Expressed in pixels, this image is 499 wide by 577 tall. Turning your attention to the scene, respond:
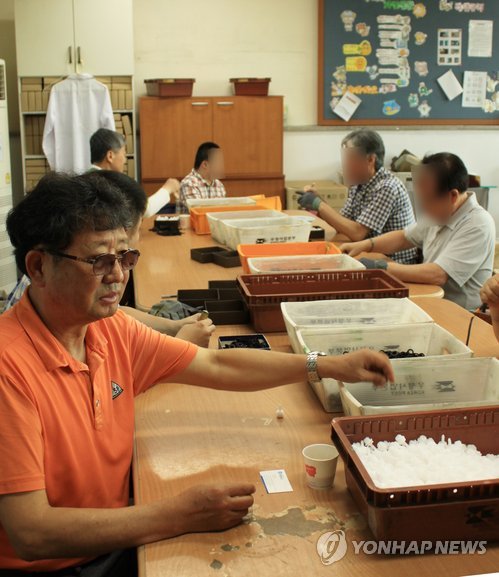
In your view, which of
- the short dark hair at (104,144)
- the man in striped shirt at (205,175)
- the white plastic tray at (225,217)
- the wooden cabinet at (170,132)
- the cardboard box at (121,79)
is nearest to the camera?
the white plastic tray at (225,217)

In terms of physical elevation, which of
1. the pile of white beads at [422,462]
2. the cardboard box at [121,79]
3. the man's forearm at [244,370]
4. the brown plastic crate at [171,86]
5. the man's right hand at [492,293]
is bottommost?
the pile of white beads at [422,462]

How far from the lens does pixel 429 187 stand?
320 centimetres

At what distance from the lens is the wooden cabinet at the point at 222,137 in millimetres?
6676

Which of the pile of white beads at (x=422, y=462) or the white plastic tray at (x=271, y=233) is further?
the white plastic tray at (x=271, y=233)

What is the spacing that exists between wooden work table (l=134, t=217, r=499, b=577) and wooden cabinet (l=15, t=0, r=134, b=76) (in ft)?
15.6

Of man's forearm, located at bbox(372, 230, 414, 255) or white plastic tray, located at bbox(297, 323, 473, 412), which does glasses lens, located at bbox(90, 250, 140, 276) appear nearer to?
white plastic tray, located at bbox(297, 323, 473, 412)

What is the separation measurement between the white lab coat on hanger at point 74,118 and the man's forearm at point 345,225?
277 cm

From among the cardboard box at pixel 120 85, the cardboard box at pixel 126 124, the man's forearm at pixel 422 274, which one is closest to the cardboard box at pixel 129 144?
the cardboard box at pixel 126 124

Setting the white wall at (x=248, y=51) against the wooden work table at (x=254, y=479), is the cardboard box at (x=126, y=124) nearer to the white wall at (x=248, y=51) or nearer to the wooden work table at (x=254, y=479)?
the white wall at (x=248, y=51)

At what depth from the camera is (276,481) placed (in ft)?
4.72

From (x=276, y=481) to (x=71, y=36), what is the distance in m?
5.66

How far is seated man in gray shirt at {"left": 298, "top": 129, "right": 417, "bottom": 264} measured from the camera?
423 cm

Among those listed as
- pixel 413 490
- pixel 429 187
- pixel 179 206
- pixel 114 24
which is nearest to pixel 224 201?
pixel 179 206

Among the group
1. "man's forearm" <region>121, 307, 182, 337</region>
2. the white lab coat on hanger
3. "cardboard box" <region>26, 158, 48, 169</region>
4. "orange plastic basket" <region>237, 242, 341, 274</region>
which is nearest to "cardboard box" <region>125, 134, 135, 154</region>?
the white lab coat on hanger
